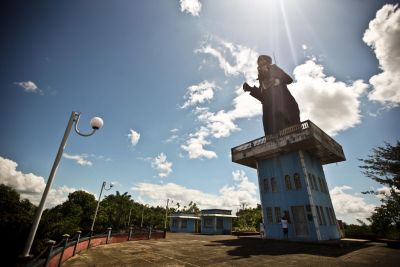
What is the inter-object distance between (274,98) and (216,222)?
85.7 ft

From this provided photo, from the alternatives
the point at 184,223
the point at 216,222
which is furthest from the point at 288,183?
the point at 184,223

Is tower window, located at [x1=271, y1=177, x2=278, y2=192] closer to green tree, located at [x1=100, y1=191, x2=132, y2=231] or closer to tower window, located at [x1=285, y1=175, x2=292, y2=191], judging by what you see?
tower window, located at [x1=285, y1=175, x2=292, y2=191]

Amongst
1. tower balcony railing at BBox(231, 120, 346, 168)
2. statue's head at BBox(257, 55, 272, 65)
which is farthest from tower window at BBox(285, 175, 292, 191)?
statue's head at BBox(257, 55, 272, 65)

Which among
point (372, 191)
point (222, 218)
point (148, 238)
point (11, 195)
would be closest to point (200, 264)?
point (148, 238)

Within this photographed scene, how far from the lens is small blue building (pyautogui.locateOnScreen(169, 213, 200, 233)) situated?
→ 43844mm

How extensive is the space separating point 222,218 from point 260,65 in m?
29.0

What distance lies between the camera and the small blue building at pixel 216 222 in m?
37.8

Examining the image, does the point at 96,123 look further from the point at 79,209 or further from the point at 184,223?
the point at 79,209

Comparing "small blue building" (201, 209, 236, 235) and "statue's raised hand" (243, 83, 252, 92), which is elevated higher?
"statue's raised hand" (243, 83, 252, 92)

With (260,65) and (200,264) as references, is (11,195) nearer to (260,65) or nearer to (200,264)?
(200,264)

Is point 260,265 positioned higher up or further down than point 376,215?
further down

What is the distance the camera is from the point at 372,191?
19688 millimetres

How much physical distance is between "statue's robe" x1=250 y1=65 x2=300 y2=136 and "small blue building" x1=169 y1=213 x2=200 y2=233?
2959 centimetres

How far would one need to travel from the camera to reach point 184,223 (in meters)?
44.3
